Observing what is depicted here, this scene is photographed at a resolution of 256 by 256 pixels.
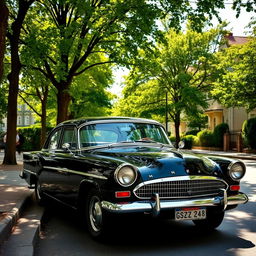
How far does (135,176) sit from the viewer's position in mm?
5375

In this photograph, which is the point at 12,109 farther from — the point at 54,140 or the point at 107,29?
the point at 54,140

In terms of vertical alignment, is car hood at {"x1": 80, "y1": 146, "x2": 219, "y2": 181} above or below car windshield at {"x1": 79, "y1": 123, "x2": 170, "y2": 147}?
below

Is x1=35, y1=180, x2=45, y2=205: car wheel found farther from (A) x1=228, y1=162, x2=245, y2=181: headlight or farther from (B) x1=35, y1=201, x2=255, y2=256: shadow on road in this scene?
(A) x1=228, y1=162, x2=245, y2=181: headlight

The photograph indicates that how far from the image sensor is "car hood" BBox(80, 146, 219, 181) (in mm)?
5484

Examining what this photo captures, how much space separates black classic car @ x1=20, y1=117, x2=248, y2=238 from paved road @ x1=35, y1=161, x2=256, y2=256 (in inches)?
9.6

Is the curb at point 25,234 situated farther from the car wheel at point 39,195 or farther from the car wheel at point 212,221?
the car wheel at point 212,221

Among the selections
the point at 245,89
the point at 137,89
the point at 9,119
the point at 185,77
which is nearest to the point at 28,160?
the point at 9,119

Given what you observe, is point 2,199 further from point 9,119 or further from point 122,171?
point 9,119

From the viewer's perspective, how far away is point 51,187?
7.71 metres

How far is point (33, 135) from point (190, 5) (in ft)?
71.5

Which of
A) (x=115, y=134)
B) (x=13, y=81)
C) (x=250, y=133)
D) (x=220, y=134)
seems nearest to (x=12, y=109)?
(x=13, y=81)

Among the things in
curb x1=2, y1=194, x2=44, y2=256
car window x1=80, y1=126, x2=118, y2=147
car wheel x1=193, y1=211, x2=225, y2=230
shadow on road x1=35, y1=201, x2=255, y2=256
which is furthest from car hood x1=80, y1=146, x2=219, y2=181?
curb x1=2, y1=194, x2=44, y2=256

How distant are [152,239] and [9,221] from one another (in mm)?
2013

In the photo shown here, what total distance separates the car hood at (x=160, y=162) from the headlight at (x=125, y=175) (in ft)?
0.32
